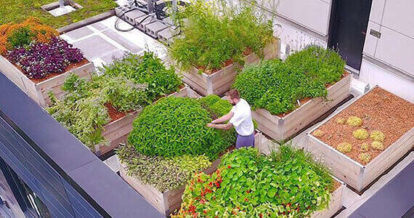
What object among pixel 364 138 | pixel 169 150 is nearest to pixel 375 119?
pixel 364 138

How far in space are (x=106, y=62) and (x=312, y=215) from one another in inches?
227

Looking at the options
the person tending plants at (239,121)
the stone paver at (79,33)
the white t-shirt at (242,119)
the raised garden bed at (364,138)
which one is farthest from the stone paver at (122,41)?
the raised garden bed at (364,138)

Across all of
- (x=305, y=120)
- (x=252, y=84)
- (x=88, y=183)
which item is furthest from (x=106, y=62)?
(x=88, y=183)

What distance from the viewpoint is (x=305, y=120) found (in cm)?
838

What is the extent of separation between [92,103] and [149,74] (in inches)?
44.6

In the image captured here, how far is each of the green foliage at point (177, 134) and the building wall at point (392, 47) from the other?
10.6ft

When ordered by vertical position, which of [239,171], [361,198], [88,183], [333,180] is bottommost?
[361,198]

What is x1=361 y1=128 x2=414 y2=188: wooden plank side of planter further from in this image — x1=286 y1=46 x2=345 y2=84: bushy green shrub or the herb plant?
the herb plant

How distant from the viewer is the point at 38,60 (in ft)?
30.7

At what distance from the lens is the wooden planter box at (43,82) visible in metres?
9.08

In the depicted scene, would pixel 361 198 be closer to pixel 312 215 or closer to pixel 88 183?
pixel 312 215

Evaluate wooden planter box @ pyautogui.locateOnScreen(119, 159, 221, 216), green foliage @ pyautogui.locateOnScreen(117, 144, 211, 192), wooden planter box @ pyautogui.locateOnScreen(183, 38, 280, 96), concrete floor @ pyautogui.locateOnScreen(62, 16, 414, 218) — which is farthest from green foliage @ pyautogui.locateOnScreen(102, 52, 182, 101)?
wooden planter box @ pyautogui.locateOnScreen(119, 159, 221, 216)

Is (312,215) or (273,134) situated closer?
(312,215)

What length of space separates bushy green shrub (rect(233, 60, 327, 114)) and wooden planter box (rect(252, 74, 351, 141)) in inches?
4.8
